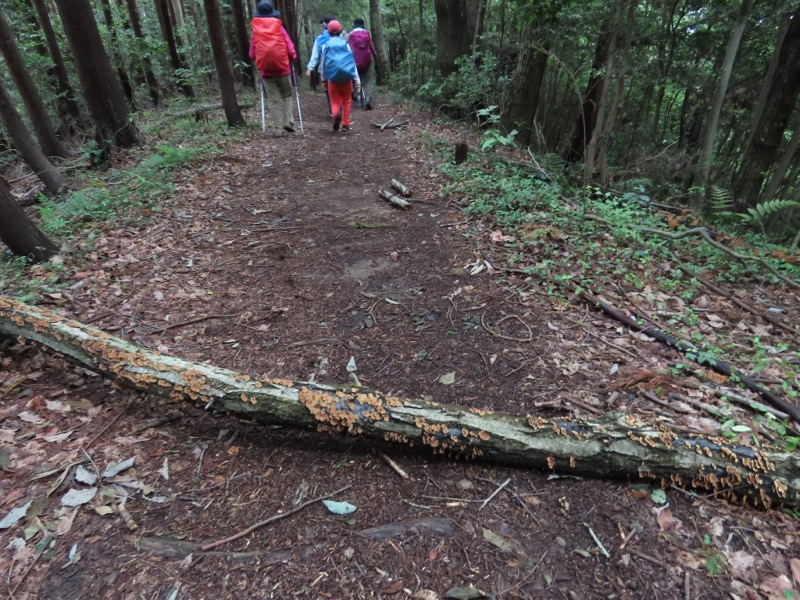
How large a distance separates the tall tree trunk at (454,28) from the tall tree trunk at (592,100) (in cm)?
374

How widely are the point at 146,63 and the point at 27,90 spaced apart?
9397mm

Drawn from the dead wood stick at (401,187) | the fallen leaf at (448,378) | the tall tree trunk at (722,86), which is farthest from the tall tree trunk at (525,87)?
the fallen leaf at (448,378)

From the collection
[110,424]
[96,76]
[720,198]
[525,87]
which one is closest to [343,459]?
[110,424]

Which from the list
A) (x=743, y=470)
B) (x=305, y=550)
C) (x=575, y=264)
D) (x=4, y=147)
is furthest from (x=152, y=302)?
(x=4, y=147)

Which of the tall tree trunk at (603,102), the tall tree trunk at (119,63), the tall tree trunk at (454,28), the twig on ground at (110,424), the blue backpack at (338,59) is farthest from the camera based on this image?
the tall tree trunk at (119,63)

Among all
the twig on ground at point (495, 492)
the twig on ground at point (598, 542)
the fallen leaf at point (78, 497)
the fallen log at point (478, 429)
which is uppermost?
the fallen log at point (478, 429)

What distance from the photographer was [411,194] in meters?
6.66

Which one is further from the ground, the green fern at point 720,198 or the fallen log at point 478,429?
the green fern at point 720,198

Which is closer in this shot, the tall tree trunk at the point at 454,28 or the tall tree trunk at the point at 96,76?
the tall tree trunk at the point at 96,76

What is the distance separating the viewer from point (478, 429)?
8.23ft

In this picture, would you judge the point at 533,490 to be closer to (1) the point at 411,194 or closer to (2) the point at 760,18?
(1) the point at 411,194

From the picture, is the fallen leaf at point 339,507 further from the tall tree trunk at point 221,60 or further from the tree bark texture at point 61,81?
the tree bark texture at point 61,81

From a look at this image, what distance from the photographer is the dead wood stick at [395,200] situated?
6199 mm

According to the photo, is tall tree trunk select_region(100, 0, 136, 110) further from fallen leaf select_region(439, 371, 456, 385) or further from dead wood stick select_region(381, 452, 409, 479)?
dead wood stick select_region(381, 452, 409, 479)
